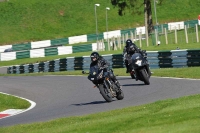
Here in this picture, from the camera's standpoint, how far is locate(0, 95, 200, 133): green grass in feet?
36.5

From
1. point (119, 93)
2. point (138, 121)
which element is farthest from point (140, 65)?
point (138, 121)

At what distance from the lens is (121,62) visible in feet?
111

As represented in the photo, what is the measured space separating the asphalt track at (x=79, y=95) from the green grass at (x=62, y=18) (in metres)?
46.9

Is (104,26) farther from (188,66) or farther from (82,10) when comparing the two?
(188,66)

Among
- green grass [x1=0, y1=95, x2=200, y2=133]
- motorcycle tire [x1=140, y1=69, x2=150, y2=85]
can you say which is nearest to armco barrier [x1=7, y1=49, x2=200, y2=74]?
motorcycle tire [x1=140, y1=69, x2=150, y2=85]

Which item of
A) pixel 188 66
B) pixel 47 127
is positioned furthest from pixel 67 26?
pixel 47 127

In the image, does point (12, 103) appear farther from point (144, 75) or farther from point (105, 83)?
point (105, 83)

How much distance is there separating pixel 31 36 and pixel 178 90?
55.4 metres

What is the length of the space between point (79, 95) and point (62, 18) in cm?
5691

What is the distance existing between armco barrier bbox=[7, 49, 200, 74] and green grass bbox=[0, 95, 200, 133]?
40.2 ft

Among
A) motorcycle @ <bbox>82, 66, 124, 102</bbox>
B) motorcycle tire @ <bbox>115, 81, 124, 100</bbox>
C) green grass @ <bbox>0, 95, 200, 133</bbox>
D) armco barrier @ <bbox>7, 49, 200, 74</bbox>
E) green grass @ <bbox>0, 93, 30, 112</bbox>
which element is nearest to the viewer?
green grass @ <bbox>0, 95, 200, 133</bbox>

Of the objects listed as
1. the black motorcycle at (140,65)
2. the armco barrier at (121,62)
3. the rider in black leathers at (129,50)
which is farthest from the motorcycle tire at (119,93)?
the armco barrier at (121,62)

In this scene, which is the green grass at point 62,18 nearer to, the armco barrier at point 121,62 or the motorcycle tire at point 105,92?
the armco barrier at point 121,62

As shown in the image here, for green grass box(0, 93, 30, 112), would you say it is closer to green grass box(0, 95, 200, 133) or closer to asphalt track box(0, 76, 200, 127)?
asphalt track box(0, 76, 200, 127)
